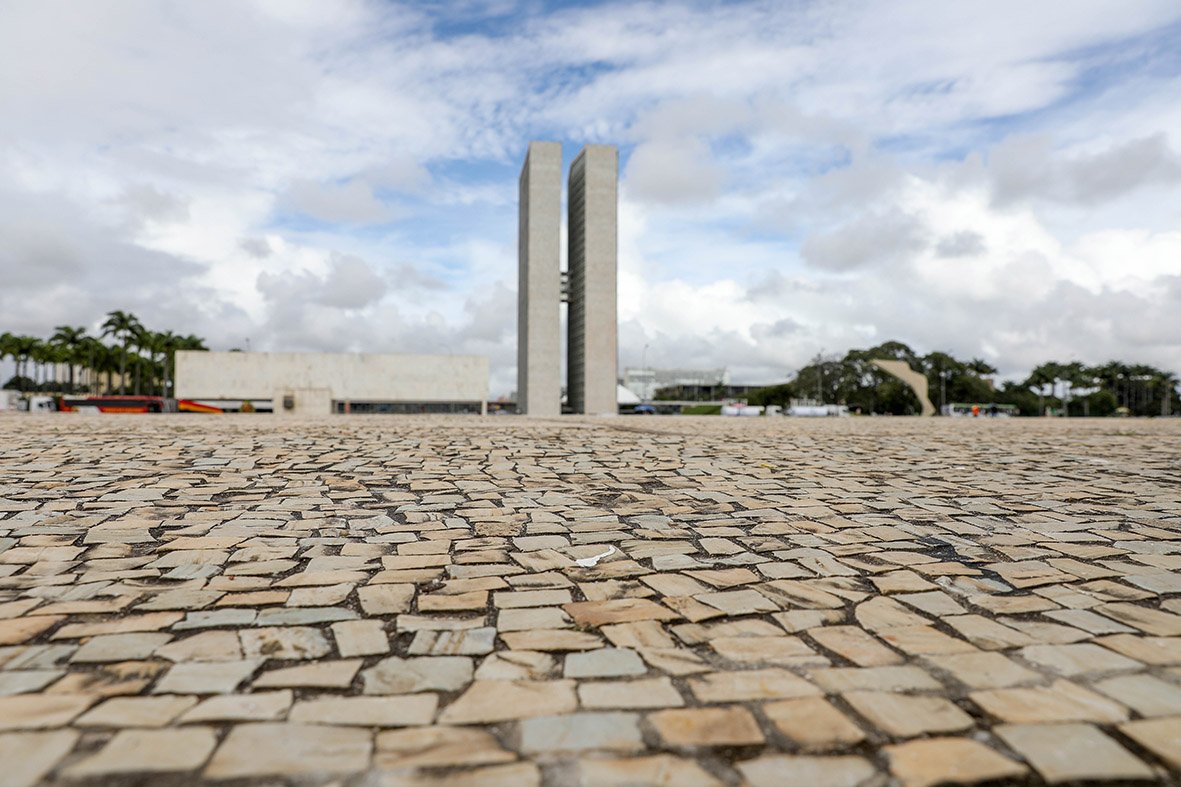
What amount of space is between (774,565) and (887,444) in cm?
797

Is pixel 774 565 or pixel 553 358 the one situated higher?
pixel 553 358

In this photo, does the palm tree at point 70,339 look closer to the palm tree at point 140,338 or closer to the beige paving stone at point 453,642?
the palm tree at point 140,338

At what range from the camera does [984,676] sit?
216 cm

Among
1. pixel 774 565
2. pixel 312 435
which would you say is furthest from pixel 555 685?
pixel 312 435

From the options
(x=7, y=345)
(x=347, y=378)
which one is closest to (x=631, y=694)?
(x=347, y=378)

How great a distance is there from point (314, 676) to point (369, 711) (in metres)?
0.33

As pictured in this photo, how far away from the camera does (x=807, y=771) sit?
1.66 metres

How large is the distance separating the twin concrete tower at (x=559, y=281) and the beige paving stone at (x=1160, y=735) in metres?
55.3

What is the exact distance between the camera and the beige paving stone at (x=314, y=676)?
2.07 m

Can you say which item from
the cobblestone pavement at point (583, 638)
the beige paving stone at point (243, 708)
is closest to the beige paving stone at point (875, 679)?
the cobblestone pavement at point (583, 638)

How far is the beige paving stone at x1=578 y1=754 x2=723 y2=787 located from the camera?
1.60 meters

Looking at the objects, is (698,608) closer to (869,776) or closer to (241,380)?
(869,776)

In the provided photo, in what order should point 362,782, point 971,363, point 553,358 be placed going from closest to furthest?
point 362,782
point 553,358
point 971,363

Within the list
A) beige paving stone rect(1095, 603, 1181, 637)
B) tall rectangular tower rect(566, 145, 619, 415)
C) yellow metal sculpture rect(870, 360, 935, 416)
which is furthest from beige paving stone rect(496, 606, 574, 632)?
yellow metal sculpture rect(870, 360, 935, 416)
